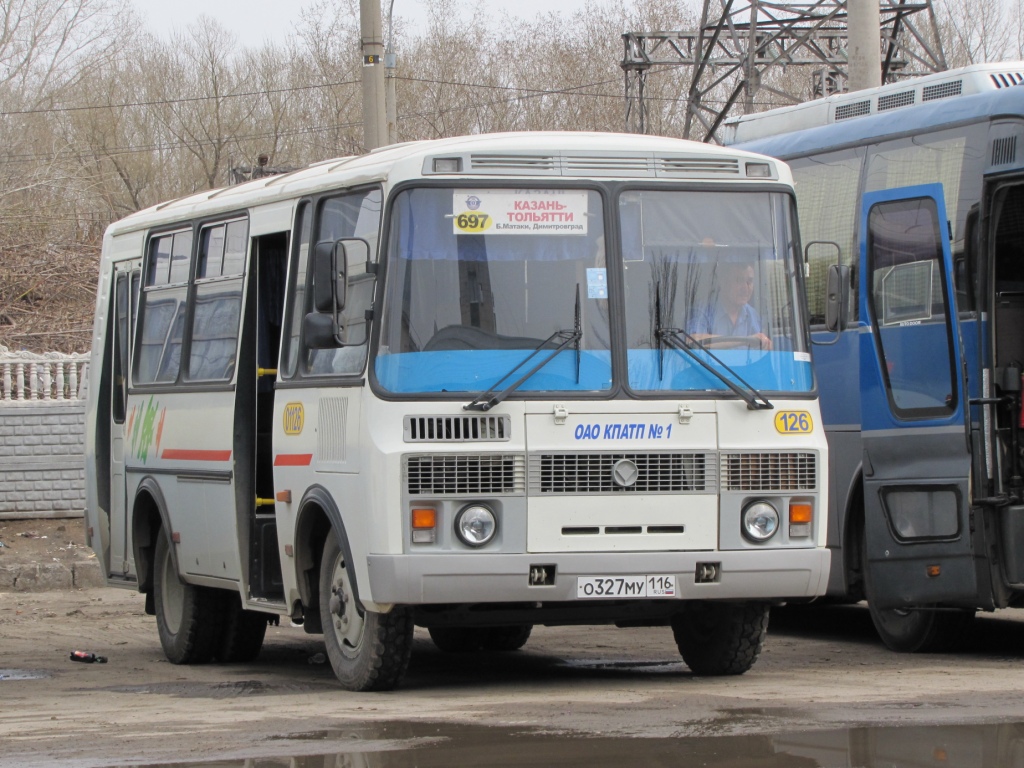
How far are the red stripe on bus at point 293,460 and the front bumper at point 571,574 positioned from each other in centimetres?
111

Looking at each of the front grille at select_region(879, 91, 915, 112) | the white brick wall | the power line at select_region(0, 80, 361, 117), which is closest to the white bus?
the front grille at select_region(879, 91, 915, 112)

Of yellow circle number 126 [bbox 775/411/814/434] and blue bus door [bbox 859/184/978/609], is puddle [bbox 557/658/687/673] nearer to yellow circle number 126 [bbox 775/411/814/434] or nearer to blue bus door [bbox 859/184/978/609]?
blue bus door [bbox 859/184/978/609]

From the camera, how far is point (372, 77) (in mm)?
18391

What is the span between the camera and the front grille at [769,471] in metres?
9.13

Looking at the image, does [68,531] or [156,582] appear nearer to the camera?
[156,582]

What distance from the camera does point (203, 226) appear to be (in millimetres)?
11703

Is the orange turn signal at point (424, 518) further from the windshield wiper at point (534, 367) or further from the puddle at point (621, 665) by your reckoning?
the puddle at point (621, 665)

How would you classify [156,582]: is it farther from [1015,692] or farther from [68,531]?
[68,531]

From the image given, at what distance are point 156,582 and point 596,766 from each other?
641 centimetres

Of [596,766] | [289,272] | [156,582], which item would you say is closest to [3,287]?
[156,582]

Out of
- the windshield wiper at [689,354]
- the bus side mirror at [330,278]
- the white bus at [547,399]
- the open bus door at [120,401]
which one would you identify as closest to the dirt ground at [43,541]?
the open bus door at [120,401]

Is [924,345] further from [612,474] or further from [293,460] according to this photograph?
[293,460]

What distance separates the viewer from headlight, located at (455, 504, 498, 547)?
345 inches

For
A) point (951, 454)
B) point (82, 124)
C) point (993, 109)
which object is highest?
point (82, 124)
